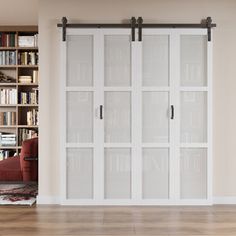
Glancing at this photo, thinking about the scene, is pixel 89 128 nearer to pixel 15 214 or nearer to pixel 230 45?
pixel 15 214

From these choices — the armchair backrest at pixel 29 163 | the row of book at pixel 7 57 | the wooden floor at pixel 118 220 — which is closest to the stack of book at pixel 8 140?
the row of book at pixel 7 57

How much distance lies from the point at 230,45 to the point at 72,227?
9.33ft

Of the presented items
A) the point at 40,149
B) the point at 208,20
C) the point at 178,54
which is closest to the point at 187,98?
the point at 178,54

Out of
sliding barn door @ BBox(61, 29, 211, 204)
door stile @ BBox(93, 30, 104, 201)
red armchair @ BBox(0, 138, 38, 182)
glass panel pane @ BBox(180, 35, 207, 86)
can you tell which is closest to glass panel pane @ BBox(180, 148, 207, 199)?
sliding barn door @ BBox(61, 29, 211, 204)

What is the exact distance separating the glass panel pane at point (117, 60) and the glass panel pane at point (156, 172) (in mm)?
887

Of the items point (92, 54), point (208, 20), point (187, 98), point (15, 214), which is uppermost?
point (208, 20)

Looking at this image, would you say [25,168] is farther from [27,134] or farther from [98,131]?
[27,134]

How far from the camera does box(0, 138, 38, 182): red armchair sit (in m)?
5.63

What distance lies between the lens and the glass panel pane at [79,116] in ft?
16.7

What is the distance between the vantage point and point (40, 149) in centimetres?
515

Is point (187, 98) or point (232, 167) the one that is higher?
point (187, 98)

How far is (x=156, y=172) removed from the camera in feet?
16.7

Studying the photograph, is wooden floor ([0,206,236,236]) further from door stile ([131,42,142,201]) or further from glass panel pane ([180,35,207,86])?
glass panel pane ([180,35,207,86])

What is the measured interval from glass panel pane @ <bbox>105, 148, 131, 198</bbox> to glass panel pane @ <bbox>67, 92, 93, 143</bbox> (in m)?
0.34
